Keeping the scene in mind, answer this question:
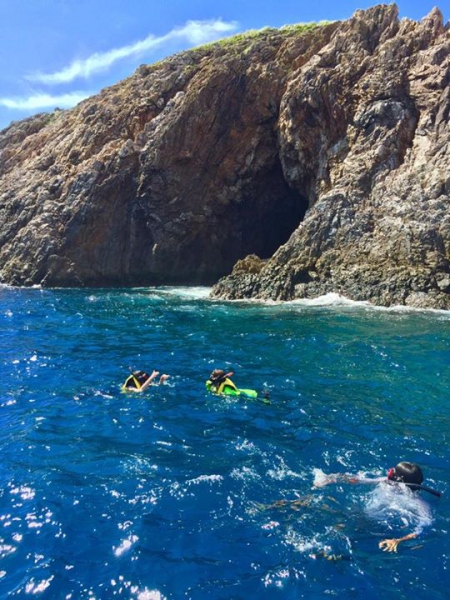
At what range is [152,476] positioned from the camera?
8.91 m

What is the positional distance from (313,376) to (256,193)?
29.2 m

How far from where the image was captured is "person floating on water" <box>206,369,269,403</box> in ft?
42.8

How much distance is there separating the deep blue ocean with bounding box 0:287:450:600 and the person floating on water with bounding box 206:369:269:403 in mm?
282

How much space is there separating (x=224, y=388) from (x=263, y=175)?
30424 mm

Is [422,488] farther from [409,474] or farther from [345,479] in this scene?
[345,479]

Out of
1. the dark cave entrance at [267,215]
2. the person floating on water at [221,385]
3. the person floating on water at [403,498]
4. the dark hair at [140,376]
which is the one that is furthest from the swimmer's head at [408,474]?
the dark cave entrance at [267,215]

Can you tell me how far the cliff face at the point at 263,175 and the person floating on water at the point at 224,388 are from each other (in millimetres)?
15286

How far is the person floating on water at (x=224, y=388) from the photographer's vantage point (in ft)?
42.8

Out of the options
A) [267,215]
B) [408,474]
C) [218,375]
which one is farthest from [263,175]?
[408,474]

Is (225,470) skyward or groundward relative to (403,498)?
groundward

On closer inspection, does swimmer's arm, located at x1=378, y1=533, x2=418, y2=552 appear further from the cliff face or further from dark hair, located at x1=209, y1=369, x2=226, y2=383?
the cliff face

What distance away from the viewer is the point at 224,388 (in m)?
13.3

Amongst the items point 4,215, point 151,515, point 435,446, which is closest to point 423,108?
point 435,446

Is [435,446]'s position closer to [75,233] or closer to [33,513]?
[33,513]
